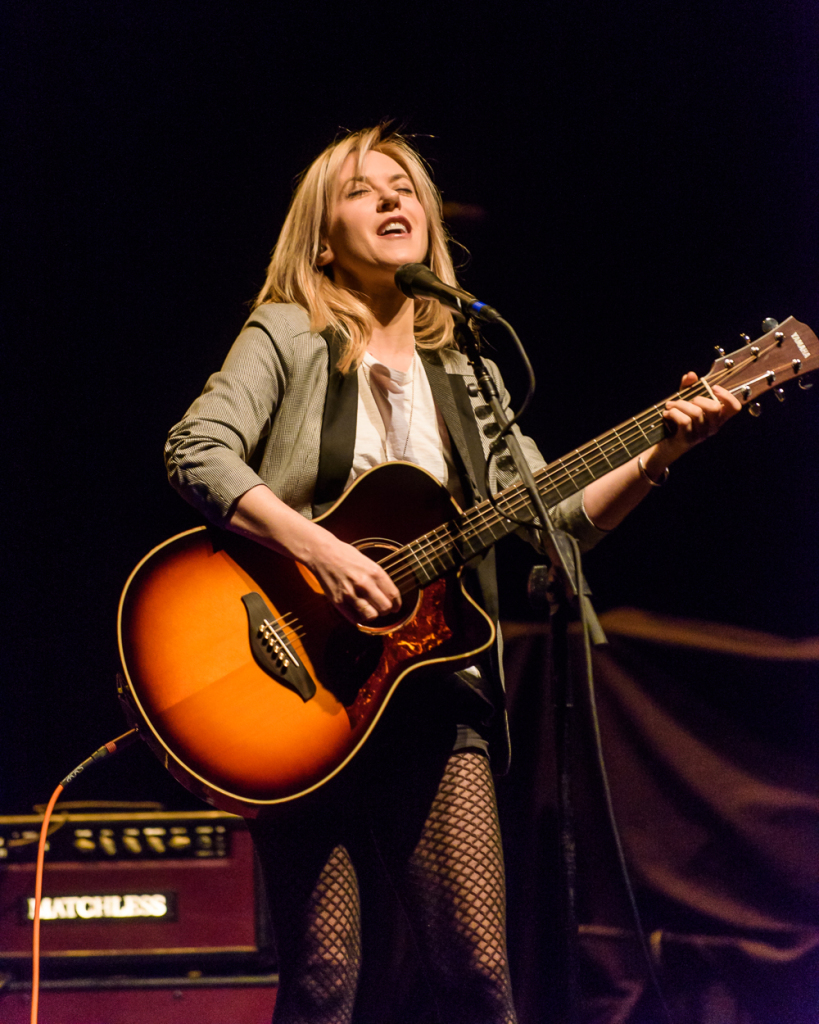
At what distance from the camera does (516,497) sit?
1.84 m

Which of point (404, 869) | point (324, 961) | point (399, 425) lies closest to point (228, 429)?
point (399, 425)

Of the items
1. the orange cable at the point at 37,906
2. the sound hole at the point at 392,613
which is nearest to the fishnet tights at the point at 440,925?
the sound hole at the point at 392,613

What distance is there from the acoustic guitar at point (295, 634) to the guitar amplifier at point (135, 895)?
96 centimetres

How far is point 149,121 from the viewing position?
2861mm

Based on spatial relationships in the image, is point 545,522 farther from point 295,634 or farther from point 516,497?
point 295,634

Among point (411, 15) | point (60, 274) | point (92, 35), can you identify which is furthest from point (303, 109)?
point (60, 274)

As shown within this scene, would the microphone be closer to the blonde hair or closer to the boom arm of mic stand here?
the boom arm of mic stand

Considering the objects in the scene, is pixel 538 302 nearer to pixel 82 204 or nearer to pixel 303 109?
pixel 303 109

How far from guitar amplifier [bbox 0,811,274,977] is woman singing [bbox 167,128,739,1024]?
1.81ft

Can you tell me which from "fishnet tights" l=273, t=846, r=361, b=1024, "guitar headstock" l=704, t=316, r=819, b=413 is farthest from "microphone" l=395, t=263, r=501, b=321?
"fishnet tights" l=273, t=846, r=361, b=1024

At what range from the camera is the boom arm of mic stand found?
1426 mm

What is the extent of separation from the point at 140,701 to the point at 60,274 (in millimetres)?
1882

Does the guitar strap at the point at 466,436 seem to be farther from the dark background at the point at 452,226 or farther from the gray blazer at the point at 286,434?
the dark background at the point at 452,226

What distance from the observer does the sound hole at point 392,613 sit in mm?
1710
